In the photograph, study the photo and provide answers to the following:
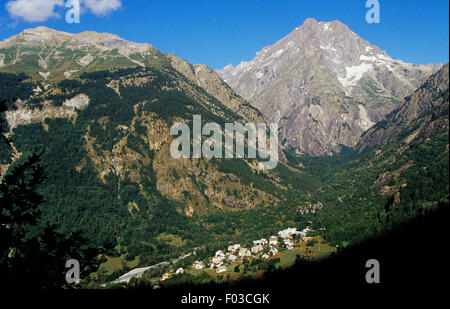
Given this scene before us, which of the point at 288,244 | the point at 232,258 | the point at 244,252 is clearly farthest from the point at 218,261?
the point at 288,244

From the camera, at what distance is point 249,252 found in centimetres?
11250

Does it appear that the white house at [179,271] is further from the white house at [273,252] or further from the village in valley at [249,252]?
the white house at [273,252]

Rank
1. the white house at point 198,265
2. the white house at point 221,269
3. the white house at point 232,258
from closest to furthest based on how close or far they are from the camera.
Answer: the white house at point 221,269 → the white house at point 198,265 → the white house at point 232,258

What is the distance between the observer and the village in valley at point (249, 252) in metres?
101

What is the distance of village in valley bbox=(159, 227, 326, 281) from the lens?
101 meters

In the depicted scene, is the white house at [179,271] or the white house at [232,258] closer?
the white house at [179,271]

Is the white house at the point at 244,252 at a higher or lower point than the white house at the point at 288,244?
lower

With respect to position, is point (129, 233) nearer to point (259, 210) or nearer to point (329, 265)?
point (259, 210)

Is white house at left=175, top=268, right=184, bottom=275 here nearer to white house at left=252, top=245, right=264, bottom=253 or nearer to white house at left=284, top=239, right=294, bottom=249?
white house at left=252, top=245, right=264, bottom=253

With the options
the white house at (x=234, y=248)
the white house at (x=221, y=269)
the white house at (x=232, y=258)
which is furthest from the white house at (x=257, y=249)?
the white house at (x=221, y=269)

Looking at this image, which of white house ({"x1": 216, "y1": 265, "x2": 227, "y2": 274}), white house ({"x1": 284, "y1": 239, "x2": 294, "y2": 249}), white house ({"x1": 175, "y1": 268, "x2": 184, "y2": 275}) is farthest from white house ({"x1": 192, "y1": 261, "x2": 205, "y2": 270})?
white house ({"x1": 284, "y1": 239, "x2": 294, "y2": 249})

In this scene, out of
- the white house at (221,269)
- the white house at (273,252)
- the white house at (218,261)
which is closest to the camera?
the white house at (221,269)
